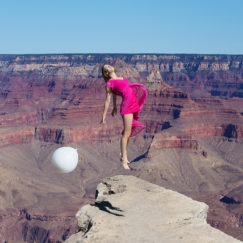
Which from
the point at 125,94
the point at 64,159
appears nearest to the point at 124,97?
the point at 125,94

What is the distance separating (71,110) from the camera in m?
150

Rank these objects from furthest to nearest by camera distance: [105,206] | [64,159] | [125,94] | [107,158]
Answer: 1. [107,158]
2. [105,206]
3. [64,159]
4. [125,94]

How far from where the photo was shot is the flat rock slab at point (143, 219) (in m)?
14.8

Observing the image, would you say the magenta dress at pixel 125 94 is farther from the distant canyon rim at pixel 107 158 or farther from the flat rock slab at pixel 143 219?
the distant canyon rim at pixel 107 158

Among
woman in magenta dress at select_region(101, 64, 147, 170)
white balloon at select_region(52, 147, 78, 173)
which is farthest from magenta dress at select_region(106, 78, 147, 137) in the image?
white balloon at select_region(52, 147, 78, 173)

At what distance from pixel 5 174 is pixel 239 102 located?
11441 centimetres

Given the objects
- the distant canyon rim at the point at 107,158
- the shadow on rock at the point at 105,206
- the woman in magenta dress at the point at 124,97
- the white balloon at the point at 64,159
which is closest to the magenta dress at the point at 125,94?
the woman in magenta dress at the point at 124,97

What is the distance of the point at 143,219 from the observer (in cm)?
1606

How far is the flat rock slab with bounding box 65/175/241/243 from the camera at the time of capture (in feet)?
48.5

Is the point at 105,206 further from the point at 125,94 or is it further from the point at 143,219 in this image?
the point at 125,94

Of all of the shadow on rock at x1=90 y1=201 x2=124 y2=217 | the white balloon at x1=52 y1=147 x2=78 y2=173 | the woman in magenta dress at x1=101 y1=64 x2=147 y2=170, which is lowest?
the shadow on rock at x1=90 y1=201 x2=124 y2=217

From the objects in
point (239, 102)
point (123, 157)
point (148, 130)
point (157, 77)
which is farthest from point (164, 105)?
point (123, 157)

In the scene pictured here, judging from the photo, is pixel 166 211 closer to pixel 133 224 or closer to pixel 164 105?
pixel 133 224

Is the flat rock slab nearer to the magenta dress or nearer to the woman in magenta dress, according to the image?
the woman in magenta dress
